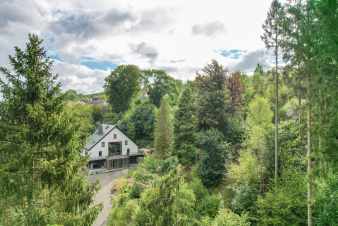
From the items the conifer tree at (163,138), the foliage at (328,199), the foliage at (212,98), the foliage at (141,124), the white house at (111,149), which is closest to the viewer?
the foliage at (328,199)

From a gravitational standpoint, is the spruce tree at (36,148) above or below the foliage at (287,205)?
above

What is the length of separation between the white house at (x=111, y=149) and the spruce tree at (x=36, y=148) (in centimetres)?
2988

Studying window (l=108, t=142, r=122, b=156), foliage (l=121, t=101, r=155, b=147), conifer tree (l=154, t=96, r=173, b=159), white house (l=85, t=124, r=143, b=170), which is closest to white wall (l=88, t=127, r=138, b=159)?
white house (l=85, t=124, r=143, b=170)

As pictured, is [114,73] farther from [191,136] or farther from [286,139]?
[286,139]

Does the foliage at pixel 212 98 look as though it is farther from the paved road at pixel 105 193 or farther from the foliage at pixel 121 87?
the foliage at pixel 121 87

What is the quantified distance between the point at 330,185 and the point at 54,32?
48.7ft

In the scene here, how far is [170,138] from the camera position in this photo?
33.1m

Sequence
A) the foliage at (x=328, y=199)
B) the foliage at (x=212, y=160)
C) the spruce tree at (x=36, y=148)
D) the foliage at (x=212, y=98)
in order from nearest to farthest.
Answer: the spruce tree at (x=36, y=148)
the foliage at (x=328, y=199)
the foliage at (x=212, y=160)
the foliage at (x=212, y=98)

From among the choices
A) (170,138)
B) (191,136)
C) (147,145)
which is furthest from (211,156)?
(147,145)

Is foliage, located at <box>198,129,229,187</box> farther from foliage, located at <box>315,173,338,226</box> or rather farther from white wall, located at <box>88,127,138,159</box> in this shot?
white wall, located at <box>88,127,138,159</box>

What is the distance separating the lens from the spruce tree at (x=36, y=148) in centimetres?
1066

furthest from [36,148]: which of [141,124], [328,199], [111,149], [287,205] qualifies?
[141,124]

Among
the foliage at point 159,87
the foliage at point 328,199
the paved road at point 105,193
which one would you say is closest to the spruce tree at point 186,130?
the paved road at point 105,193

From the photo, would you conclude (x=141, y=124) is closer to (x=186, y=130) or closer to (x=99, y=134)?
(x=99, y=134)
